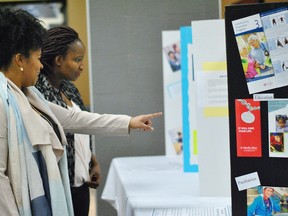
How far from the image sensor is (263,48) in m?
1.39

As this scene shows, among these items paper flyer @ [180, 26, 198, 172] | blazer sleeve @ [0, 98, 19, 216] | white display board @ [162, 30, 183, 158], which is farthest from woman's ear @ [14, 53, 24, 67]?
white display board @ [162, 30, 183, 158]

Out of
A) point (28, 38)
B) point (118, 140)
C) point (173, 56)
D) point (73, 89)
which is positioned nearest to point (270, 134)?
point (28, 38)

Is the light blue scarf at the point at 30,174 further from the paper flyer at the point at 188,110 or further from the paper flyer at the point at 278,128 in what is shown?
the paper flyer at the point at 188,110

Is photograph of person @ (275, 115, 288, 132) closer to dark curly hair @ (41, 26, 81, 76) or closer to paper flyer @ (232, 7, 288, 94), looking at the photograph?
paper flyer @ (232, 7, 288, 94)

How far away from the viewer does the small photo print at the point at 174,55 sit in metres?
3.38

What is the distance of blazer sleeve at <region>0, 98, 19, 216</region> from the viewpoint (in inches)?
55.3

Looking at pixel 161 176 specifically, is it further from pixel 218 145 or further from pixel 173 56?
pixel 173 56

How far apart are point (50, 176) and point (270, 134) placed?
0.69 meters

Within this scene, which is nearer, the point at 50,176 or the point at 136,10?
the point at 50,176

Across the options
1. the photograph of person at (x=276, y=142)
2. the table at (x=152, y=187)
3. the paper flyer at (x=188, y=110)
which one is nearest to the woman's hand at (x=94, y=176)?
the table at (x=152, y=187)

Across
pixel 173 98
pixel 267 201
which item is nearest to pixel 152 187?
pixel 267 201

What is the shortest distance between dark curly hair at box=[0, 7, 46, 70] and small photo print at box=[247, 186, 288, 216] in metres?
0.84

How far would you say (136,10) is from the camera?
3.81 metres

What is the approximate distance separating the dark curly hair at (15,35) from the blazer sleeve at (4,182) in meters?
0.18
